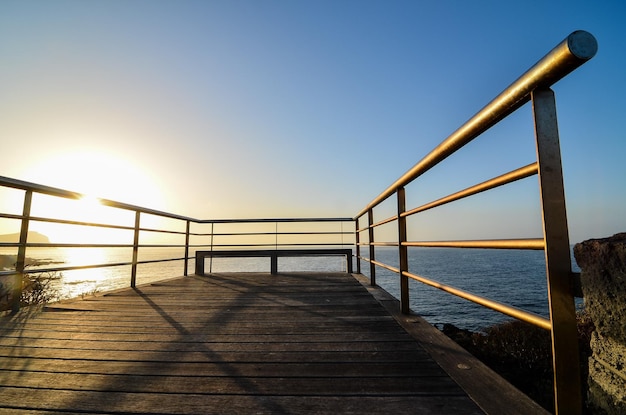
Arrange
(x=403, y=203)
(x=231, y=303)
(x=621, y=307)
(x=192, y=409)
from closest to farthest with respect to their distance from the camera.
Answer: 1. (x=621, y=307)
2. (x=192, y=409)
3. (x=403, y=203)
4. (x=231, y=303)

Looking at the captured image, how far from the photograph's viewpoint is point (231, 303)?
8.72 ft

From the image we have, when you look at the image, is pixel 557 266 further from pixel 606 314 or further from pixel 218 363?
pixel 218 363

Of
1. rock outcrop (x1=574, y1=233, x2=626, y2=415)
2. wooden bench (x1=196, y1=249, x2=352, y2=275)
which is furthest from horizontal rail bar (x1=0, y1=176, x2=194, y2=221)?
rock outcrop (x1=574, y1=233, x2=626, y2=415)

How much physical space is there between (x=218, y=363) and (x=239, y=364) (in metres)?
0.10

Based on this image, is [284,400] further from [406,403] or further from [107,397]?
[107,397]

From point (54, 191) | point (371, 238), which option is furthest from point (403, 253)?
point (54, 191)

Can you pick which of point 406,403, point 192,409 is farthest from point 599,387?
point 192,409

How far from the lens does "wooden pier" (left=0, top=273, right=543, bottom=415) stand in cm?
99

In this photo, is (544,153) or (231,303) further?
(231,303)

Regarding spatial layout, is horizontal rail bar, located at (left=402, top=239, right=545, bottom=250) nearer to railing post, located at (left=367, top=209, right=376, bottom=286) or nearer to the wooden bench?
railing post, located at (left=367, top=209, right=376, bottom=286)

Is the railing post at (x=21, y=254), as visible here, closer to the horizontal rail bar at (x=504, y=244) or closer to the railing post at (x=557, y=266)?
the horizontal rail bar at (x=504, y=244)

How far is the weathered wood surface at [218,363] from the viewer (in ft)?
3.28

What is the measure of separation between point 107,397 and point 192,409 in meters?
0.34

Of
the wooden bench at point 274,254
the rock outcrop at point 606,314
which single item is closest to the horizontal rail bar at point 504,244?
the rock outcrop at point 606,314
